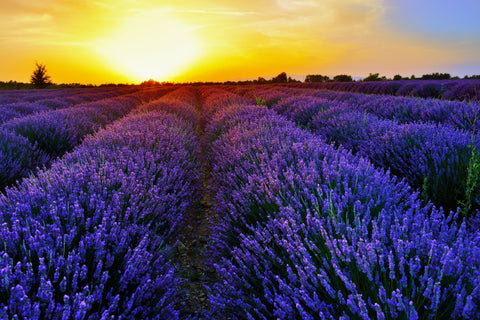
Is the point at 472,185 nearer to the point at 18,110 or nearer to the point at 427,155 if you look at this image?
the point at 427,155

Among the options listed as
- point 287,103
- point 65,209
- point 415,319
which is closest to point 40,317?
point 65,209

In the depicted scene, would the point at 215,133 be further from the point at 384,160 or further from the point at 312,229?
the point at 312,229

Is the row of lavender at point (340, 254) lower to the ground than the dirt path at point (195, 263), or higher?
higher

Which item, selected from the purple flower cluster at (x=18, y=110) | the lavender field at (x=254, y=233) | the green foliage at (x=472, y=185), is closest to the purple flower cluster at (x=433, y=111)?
the lavender field at (x=254, y=233)

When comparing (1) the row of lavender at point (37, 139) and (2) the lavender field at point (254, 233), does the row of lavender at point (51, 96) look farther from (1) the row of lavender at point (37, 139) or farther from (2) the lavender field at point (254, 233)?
(2) the lavender field at point (254, 233)

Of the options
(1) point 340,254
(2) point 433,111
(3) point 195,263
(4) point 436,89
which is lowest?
(3) point 195,263

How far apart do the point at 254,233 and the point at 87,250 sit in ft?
3.28

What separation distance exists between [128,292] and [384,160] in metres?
3.18

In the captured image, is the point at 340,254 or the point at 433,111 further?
the point at 433,111

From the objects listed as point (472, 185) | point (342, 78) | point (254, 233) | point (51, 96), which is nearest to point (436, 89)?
point (472, 185)

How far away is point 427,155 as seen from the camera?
3.37m

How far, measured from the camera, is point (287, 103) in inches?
329

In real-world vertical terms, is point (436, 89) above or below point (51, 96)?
above

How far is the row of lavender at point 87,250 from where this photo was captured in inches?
50.2
